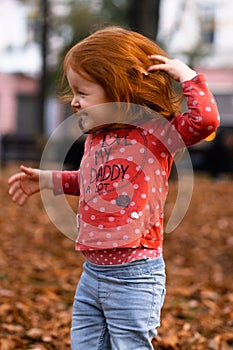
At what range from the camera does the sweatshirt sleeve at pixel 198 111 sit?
2537 mm

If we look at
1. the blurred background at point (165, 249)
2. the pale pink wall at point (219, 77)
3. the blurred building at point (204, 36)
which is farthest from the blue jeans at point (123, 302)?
the pale pink wall at point (219, 77)

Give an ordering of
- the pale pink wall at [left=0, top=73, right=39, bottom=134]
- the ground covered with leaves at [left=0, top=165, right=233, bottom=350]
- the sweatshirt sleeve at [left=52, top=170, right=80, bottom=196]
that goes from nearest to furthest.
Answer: the sweatshirt sleeve at [left=52, top=170, right=80, bottom=196]
the ground covered with leaves at [left=0, top=165, right=233, bottom=350]
the pale pink wall at [left=0, top=73, right=39, bottom=134]

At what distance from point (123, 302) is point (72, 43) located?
17.7 m

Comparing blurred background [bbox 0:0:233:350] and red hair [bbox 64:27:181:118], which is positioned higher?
red hair [bbox 64:27:181:118]

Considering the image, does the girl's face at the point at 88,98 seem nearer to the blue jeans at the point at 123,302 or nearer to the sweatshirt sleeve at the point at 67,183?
the sweatshirt sleeve at the point at 67,183

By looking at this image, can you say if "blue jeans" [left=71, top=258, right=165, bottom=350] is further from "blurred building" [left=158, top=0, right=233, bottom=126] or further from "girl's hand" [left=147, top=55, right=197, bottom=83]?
"blurred building" [left=158, top=0, right=233, bottom=126]

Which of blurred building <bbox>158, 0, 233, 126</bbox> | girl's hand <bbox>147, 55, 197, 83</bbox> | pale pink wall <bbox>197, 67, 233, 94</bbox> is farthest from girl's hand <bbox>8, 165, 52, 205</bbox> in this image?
pale pink wall <bbox>197, 67, 233, 94</bbox>

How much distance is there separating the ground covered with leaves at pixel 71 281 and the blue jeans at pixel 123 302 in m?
Answer: 1.27

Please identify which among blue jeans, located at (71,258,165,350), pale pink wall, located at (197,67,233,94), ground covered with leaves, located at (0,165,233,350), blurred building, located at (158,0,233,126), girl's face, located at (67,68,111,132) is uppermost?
girl's face, located at (67,68,111,132)

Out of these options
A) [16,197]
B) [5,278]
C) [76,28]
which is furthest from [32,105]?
[16,197]

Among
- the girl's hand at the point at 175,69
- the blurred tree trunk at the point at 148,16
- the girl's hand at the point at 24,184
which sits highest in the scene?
the girl's hand at the point at 175,69

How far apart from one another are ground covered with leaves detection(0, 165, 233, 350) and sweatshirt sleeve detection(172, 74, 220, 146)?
1746 millimetres

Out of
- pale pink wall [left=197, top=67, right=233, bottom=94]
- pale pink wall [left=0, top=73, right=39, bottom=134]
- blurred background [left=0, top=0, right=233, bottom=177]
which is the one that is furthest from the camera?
pale pink wall [left=0, top=73, right=39, bottom=134]

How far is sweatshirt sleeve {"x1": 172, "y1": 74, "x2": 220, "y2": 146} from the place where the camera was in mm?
2537
